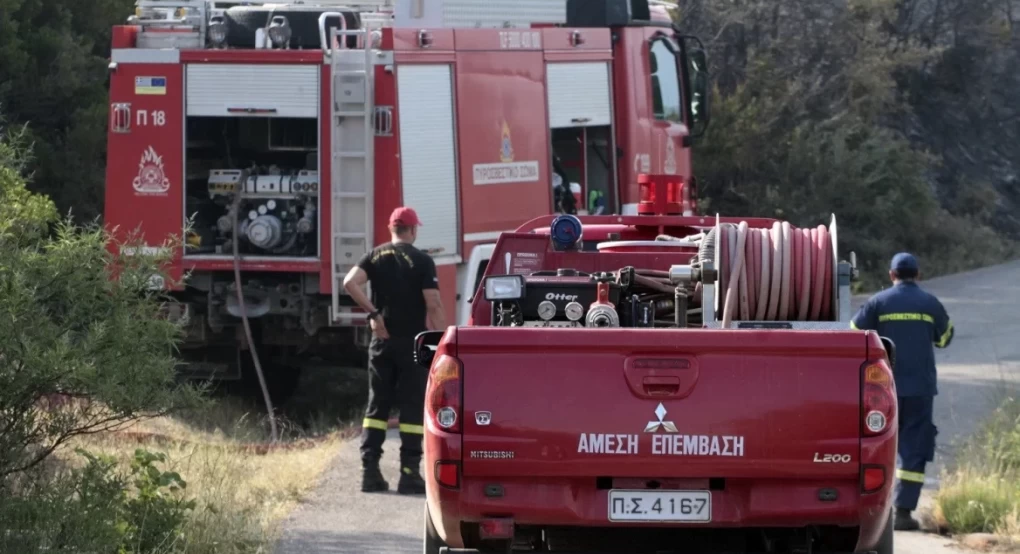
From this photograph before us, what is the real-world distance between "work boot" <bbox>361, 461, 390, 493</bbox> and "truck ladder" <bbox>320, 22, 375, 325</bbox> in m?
2.45

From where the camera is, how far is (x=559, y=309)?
6934 mm

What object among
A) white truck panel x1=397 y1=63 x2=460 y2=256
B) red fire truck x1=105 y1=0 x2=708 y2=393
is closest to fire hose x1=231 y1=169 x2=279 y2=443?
red fire truck x1=105 y1=0 x2=708 y2=393

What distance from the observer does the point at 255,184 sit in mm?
11867

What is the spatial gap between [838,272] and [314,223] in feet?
19.5

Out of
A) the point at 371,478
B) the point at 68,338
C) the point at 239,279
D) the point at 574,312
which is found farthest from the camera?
the point at 239,279

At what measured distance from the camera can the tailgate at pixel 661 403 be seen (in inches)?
209

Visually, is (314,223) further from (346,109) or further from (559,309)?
(559,309)

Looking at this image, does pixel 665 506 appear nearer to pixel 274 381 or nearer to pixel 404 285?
pixel 404 285

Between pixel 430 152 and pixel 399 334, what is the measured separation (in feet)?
8.95

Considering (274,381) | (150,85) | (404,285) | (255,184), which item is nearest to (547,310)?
(404,285)

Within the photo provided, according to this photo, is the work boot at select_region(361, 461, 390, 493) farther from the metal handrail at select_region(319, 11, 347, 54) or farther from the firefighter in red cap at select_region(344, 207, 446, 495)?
the metal handrail at select_region(319, 11, 347, 54)

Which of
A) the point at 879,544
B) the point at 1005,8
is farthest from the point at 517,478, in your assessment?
the point at 1005,8

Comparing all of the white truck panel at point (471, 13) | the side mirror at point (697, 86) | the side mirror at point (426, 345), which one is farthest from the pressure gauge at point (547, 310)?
the side mirror at point (697, 86)

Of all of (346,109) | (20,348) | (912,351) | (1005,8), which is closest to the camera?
(20,348)
